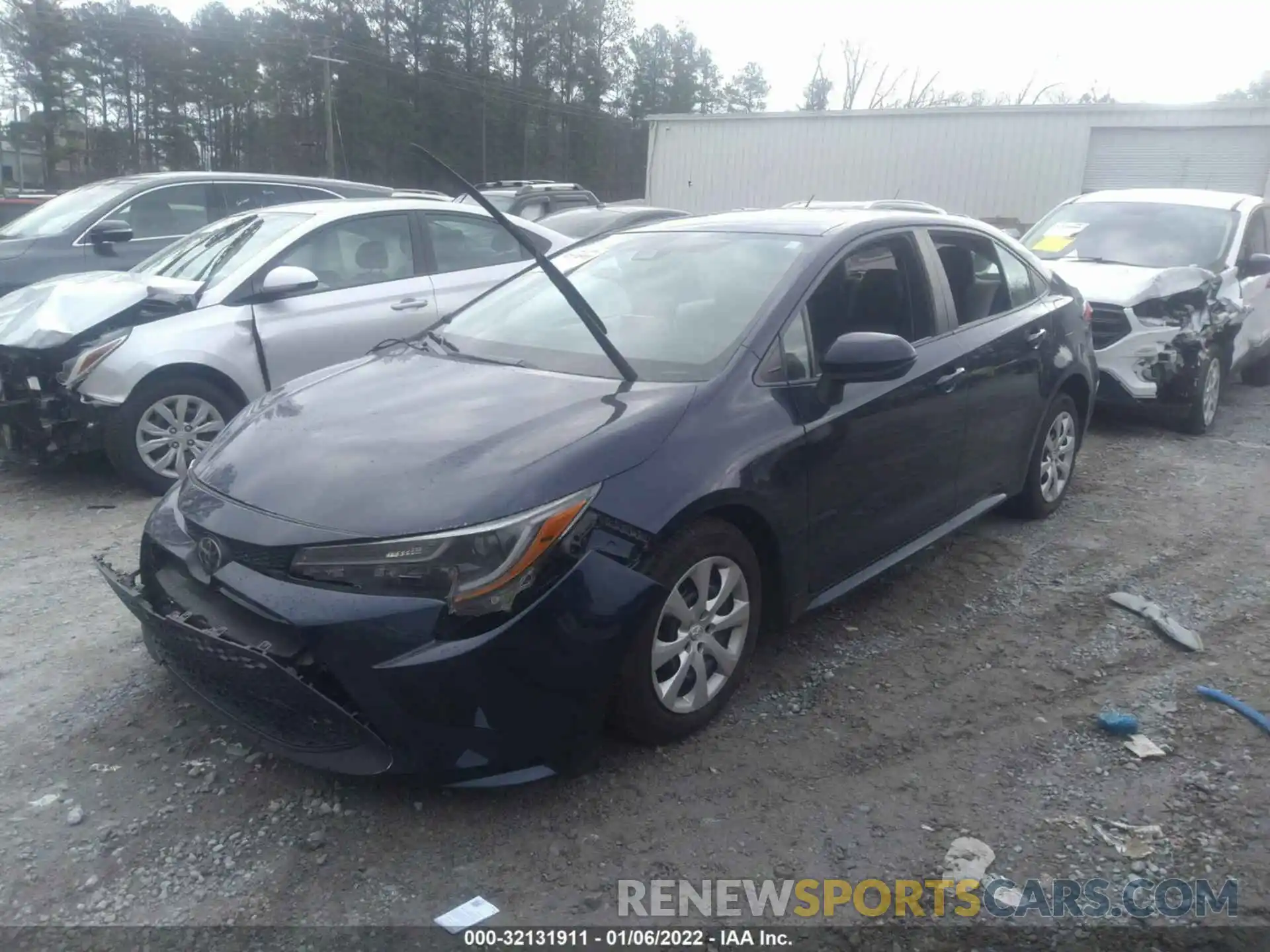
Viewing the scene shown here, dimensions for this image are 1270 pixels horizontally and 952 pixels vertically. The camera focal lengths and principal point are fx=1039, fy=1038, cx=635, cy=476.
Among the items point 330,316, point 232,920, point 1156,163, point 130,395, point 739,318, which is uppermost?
point 1156,163

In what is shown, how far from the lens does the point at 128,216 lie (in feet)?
27.6

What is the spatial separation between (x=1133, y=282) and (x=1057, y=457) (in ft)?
9.16

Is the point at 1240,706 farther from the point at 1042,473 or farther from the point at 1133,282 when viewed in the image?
the point at 1133,282

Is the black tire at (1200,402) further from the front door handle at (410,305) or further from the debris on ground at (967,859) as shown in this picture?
the debris on ground at (967,859)

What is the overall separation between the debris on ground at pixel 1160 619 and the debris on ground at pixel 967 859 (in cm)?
183

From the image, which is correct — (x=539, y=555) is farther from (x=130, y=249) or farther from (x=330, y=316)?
(x=130, y=249)

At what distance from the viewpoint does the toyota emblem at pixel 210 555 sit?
292 cm

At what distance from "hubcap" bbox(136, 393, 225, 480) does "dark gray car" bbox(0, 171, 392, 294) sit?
2906 mm

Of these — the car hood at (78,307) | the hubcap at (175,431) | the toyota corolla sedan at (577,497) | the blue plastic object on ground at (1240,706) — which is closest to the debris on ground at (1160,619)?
the blue plastic object on ground at (1240,706)

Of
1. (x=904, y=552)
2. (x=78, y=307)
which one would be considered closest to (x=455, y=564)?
(x=904, y=552)

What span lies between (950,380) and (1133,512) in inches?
89.8

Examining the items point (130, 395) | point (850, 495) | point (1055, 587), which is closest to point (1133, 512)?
point (1055, 587)

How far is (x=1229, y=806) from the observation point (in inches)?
122

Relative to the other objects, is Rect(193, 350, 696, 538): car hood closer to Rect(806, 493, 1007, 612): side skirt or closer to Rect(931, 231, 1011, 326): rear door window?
Rect(806, 493, 1007, 612): side skirt
